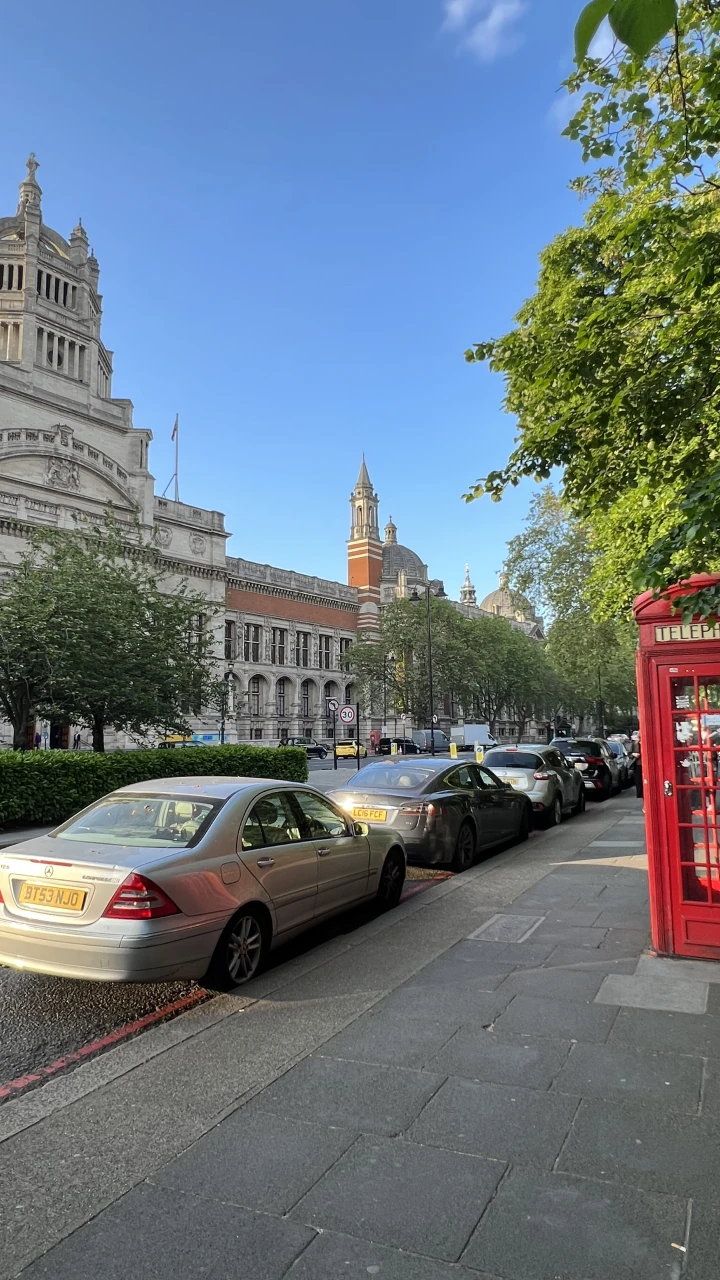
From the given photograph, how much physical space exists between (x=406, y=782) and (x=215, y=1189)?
7.10 m

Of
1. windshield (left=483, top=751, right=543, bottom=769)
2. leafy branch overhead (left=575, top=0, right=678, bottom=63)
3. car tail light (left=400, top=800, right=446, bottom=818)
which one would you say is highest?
leafy branch overhead (left=575, top=0, right=678, bottom=63)

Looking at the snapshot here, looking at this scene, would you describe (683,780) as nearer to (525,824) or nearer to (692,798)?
(692,798)

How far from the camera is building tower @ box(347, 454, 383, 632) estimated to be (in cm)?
7519

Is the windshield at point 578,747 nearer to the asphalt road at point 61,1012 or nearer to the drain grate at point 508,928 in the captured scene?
the drain grate at point 508,928

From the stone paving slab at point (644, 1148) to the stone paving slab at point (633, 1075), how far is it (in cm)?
11

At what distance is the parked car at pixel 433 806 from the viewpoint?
363 inches

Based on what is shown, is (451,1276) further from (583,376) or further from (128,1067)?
(583,376)

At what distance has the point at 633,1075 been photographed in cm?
377

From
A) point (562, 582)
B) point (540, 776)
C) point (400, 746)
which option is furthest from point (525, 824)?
point (400, 746)

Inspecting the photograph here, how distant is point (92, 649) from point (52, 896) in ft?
44.6

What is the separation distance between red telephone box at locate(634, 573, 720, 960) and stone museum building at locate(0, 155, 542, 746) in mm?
32689

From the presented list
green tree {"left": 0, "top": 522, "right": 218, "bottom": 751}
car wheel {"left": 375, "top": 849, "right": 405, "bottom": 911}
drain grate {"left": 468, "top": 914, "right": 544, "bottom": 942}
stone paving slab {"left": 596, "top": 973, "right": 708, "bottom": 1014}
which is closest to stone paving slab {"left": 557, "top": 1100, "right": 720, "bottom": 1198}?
stone paving slab {"left": 596, "top": 973, "right": 708, "bottom": 1014}

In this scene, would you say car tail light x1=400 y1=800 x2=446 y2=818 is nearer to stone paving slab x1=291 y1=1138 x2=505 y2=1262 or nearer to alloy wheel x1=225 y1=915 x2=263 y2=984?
alloy wheel x1=225 y1=915 x2=263 y2=984

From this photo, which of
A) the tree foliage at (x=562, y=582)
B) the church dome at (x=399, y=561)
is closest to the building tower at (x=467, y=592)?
the church dome at (x=399, y=561)
